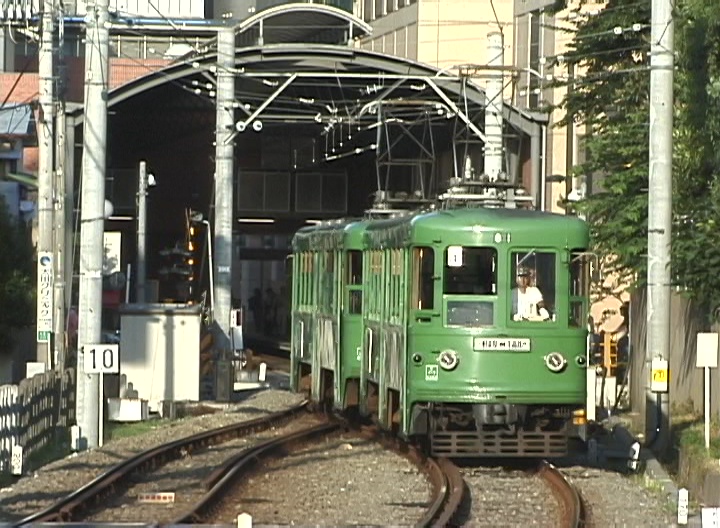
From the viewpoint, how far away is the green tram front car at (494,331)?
1861 centimetres

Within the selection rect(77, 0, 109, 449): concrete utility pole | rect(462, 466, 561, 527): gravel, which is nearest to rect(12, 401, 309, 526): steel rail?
A: rect(77, 0, 109, 449): concrete utility pole

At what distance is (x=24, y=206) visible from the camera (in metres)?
47.2

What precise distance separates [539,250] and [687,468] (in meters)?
2.98

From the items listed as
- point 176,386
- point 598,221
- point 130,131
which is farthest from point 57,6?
point 130,131

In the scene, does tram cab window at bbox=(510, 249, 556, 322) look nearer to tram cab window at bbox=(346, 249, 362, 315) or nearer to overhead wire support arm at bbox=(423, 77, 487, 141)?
tram cab window at bbox=(346, 249, 362, 315)

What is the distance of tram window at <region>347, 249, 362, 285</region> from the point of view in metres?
23.4

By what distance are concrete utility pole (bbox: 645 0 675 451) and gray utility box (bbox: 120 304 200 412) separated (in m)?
8.64

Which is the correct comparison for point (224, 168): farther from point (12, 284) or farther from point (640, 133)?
point (640, 133)

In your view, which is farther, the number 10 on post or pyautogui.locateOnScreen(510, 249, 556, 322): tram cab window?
the number 10 on post

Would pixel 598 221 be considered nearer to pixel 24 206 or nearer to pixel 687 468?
pixel 687 468

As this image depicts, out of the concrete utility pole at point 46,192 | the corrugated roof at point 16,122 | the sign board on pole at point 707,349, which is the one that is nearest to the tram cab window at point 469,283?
the sign board on pole at point 707,349

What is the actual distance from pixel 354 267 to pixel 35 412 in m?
4.32

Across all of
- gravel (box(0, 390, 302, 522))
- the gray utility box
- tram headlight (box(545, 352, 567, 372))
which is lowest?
gravel (box(0, 390, 302, 522))

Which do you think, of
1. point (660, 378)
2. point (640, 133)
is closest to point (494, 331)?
point (660, 378)
